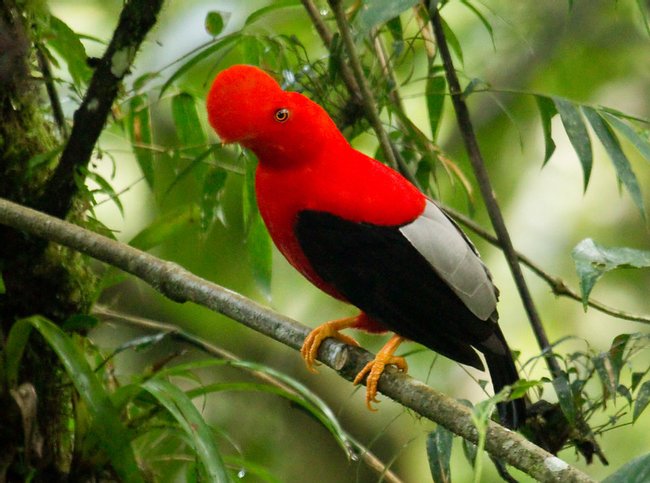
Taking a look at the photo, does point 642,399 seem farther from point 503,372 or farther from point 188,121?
point 188,121

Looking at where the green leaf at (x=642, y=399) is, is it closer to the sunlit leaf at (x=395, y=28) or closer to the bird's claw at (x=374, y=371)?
the bird's claw at (x=374, y=371)

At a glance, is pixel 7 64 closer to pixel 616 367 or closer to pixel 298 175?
pixel 298 175

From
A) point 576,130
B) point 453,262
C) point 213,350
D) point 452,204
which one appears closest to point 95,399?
point 213,350

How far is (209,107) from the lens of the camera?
1.80 meters

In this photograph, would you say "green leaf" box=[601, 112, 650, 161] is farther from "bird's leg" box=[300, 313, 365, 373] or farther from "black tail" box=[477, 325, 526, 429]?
"bird's leg" box=[300, 313, 365, 373]

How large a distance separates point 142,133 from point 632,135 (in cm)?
121

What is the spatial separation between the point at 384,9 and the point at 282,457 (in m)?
2.20

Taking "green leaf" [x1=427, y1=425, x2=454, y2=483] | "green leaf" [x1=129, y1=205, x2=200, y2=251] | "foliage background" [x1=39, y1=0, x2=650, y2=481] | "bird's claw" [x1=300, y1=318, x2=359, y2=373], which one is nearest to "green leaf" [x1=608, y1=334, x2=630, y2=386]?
"green leaf" [x1=427, y1=425, x2=454, y2=483]

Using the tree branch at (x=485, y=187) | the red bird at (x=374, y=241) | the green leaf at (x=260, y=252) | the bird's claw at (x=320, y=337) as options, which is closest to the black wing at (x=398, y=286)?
the red bird at (x=374, y=241)

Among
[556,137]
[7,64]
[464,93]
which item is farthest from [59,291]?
[556,137]

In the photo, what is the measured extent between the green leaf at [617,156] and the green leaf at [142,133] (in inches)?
40.3

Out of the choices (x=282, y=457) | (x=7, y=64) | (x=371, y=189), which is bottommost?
(x=282, y=457)

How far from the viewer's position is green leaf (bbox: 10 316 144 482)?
5.86 ft

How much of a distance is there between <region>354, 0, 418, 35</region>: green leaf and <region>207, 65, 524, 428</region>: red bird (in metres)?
0.31
